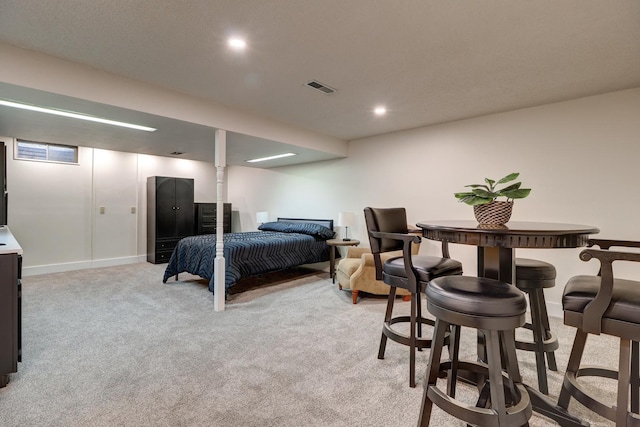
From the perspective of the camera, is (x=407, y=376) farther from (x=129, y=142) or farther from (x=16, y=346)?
(x=129, y=142)

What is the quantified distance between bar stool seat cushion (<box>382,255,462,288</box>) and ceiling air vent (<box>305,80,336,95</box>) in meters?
1.75

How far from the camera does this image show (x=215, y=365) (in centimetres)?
214

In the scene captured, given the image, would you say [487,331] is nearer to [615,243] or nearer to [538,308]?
[538,308]

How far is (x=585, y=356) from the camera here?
7.61 feet

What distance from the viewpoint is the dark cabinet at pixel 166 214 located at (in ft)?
18.9

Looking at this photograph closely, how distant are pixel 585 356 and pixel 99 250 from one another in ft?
22.6

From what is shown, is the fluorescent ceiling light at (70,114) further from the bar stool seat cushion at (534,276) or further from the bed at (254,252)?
the bar stool seat cushion at (534,276)

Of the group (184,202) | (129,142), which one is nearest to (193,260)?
(129,142)

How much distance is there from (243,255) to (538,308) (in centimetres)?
311

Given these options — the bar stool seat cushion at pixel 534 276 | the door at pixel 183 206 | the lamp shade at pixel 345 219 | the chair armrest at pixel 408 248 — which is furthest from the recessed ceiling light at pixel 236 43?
the door at pixel 183 206

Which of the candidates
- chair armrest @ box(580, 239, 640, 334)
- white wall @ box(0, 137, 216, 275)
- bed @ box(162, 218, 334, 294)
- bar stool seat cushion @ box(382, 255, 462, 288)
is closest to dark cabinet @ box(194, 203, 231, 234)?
white wall @ box(0, 137, 216, 275)

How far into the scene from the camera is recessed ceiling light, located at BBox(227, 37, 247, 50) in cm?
204

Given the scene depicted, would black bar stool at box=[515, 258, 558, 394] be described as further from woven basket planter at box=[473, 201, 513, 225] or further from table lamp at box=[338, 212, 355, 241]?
table lamp at box=[338, 212, 355, 241]

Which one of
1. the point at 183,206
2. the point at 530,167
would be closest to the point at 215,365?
the point at 530,167
